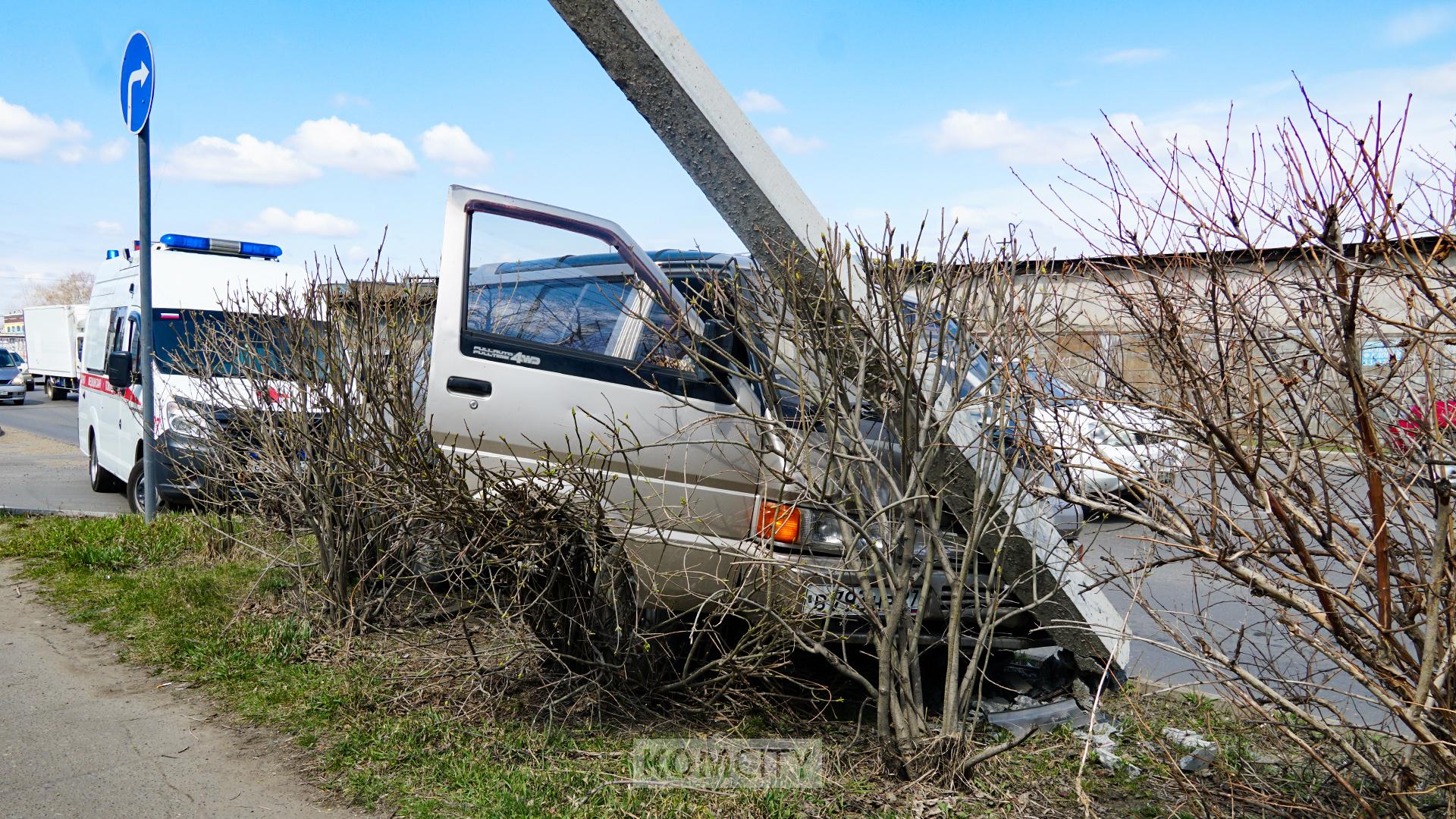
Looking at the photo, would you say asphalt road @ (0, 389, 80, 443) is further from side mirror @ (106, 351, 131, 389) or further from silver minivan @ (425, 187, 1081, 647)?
silver minivan @ (425, 187, 1081, 647)

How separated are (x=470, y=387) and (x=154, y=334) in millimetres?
7457

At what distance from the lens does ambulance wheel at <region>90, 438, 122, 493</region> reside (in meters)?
11.9

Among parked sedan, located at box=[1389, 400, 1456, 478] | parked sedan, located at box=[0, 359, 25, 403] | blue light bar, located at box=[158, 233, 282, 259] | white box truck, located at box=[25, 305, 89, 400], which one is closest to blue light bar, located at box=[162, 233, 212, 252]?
blue light bar, located at box=[158, 233, 282, 259]

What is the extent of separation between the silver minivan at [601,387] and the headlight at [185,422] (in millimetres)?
3207

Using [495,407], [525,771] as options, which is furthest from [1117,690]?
[495,407]

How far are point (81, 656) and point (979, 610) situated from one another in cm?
459

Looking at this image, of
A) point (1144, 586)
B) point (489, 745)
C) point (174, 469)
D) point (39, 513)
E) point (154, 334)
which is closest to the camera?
point (1144, 586)

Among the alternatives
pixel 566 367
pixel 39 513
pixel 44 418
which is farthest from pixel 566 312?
pixel 44 418

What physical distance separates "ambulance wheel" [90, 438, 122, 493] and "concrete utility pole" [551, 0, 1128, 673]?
10.5 meters

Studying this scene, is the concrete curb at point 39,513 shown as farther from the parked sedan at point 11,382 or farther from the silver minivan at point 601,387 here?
the parked sedan at point 11,382

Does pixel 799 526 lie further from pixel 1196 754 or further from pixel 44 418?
pixel 44 418

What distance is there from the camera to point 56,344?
34719 mm

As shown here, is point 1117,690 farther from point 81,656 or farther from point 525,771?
point 81,656

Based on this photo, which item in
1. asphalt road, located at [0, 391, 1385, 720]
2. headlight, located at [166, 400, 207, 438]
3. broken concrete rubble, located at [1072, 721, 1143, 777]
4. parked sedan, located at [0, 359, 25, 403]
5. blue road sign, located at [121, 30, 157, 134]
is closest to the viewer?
asphalt road, located at [0, 391, 1385, 720]
